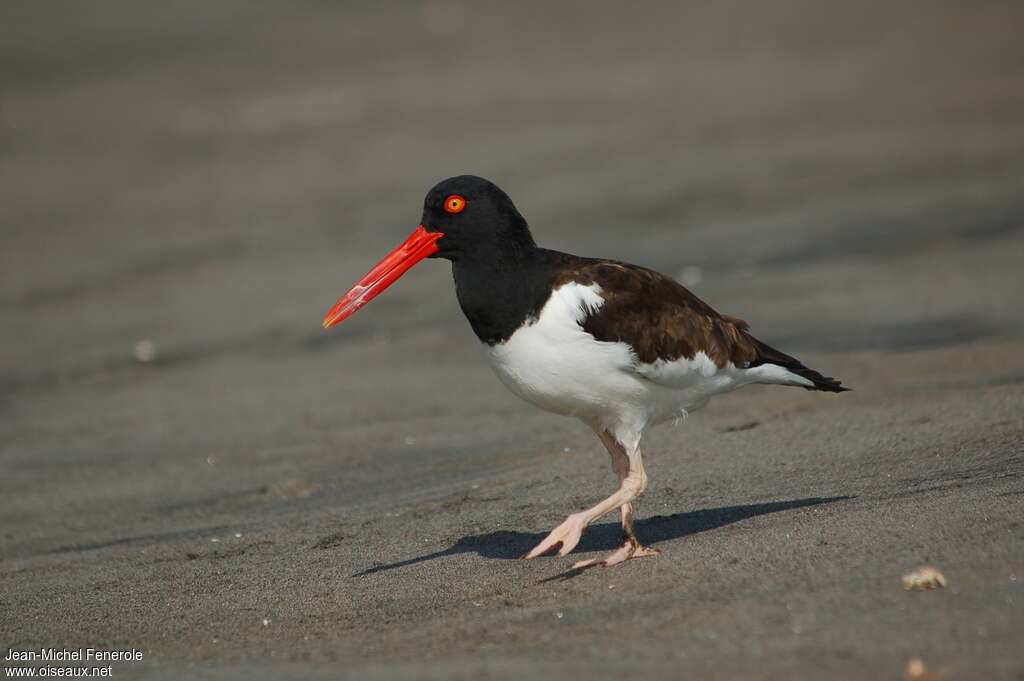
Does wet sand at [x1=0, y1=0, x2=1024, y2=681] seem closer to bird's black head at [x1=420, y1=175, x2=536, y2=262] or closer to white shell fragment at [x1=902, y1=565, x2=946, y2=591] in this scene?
white shell fragment at [x1=902, y1=565, x2=946, y2=591]

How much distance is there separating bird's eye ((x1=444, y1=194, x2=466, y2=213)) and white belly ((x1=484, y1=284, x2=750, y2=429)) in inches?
26.4

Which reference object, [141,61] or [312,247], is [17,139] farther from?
[312,247]

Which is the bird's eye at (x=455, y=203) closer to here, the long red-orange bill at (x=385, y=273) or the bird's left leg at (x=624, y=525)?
the long red-orange bill at (x=385, y=273)

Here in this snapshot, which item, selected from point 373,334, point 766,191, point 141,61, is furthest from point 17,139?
point 766,191

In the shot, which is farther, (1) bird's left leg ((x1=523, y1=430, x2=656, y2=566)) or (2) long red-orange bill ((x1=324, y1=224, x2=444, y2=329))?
(2) long red-orange bill ((x1=324, y1=224, x2=444, y2=329))

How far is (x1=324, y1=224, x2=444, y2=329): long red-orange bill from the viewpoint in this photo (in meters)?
5.94

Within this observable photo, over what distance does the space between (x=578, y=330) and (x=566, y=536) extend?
3.15 feet

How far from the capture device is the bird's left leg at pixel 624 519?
5520 mm

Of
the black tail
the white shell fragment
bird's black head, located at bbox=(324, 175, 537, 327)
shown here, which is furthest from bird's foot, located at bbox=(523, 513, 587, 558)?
the white shell fragment

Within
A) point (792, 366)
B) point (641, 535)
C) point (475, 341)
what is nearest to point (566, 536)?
point (641, 535)

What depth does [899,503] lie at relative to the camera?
5.58m

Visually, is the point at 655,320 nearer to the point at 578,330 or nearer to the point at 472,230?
the point at 578,330

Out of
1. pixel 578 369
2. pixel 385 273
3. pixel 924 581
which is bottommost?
pixel 924 581

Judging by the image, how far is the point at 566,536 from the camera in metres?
5.59
